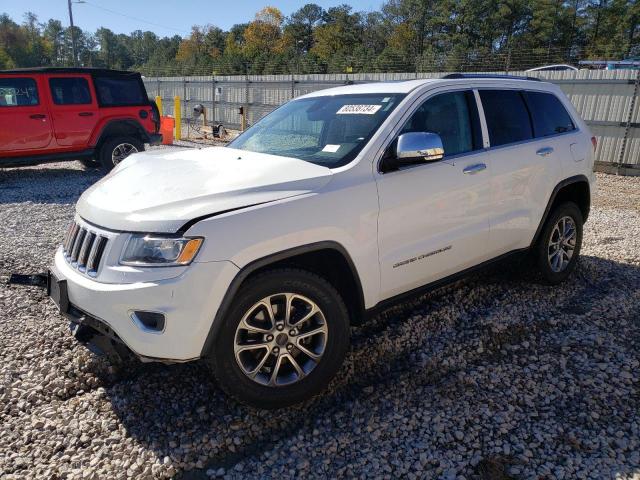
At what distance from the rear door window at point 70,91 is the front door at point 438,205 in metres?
8.69

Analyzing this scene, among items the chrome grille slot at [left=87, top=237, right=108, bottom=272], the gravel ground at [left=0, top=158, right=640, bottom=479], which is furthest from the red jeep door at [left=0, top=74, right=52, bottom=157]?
Result: the chrome grille slot at [left=87, top=237, right=108, bottom=272]

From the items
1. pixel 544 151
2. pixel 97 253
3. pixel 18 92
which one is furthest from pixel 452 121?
pixel 18 92

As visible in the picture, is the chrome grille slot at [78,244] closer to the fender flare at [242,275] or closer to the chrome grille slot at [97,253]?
the chrome grille slot at [97,253]

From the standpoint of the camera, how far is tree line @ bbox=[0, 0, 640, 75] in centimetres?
2653

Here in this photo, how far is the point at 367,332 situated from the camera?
152 inches

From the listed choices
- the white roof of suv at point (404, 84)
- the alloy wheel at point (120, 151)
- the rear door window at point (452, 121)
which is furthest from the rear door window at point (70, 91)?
the rear door window at point (452, 121)

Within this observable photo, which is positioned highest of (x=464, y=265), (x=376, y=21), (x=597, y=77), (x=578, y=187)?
(x=376, y=21)

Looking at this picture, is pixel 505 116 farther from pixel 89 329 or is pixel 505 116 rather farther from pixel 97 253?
pixel 89 329

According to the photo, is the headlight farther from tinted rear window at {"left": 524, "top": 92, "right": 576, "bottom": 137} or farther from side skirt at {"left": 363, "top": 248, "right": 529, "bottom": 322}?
tinted rear window at {"left": 524, "top": 92, "right": 576, "bottom": 137}

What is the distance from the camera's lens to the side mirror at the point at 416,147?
9.99 ft

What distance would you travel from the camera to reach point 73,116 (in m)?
9.93

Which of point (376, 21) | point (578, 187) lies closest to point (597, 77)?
point (578, 187)

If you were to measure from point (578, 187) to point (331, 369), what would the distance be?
3.28 metres

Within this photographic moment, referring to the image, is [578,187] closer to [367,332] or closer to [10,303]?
[367,332]
